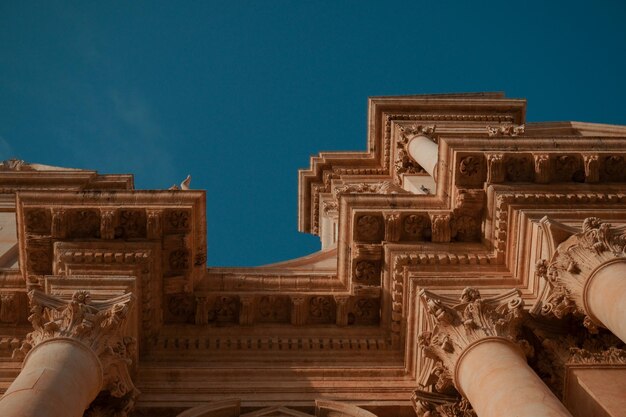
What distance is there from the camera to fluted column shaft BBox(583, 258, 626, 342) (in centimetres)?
1070

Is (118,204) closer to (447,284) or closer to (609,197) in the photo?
(447,284)

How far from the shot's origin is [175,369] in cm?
1438

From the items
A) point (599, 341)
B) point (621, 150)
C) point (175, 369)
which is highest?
point (621, 150)

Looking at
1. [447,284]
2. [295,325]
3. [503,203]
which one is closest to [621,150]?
[503,203]

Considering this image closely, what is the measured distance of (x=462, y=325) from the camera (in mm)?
12195

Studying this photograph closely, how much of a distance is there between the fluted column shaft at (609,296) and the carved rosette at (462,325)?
1184mm

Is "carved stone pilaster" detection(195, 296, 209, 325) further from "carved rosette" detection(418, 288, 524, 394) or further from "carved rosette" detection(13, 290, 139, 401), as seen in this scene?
"carved rosette" detection(418, 288, 524, 394)

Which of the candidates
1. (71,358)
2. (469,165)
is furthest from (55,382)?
(469,165)

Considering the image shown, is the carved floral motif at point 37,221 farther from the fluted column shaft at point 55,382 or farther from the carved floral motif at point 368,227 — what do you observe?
the carved floral motif at point 368,227

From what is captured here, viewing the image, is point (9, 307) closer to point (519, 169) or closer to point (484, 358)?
point (484, 358)

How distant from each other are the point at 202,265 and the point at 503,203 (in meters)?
6.03

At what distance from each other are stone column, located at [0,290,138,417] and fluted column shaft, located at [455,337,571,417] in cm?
540

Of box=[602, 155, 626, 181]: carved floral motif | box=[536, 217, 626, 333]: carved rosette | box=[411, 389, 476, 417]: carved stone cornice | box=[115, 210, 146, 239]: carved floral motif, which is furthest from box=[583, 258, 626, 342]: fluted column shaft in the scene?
box=[115, 210, 146, 239]: carved floral motif

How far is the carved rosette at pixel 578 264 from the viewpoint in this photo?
11.8 meters
